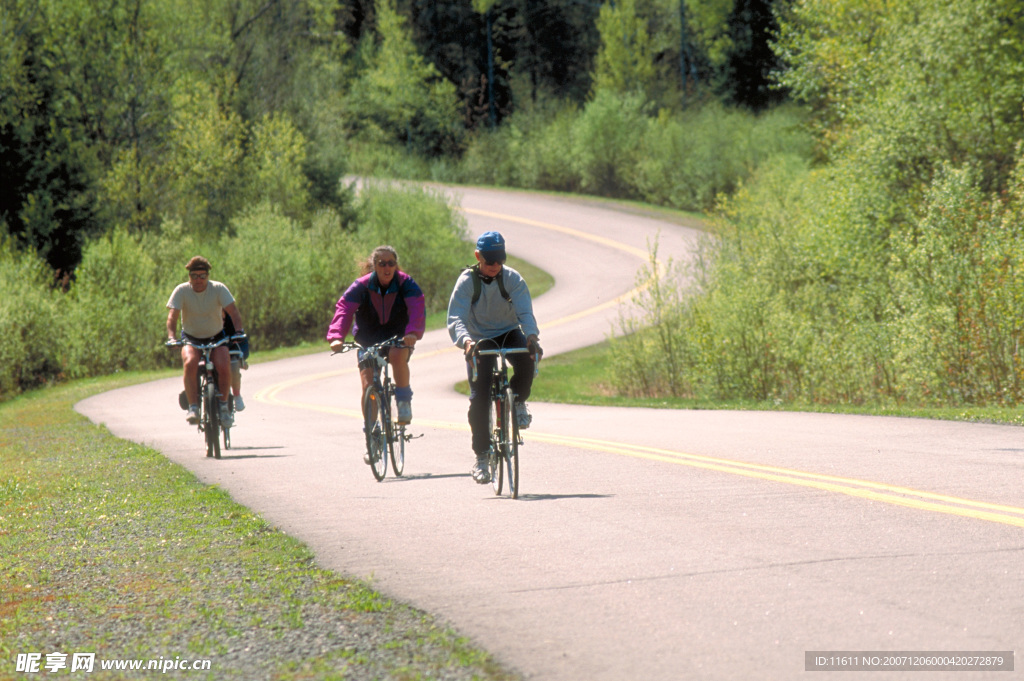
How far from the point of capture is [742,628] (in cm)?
530

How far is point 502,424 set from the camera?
30.7 ft

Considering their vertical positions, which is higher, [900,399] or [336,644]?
[336,644]

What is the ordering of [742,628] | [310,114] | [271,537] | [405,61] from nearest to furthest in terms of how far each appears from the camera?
[742,628] < [271,537] < [310,114] < [405,61]

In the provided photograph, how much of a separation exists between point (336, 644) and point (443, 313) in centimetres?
3853

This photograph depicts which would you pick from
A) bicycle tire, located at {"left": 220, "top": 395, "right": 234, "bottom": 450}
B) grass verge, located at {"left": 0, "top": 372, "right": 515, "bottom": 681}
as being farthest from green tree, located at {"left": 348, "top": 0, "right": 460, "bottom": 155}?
grass verge, located at {"left": 0, "top": 372, "right": 515, "bottom": 681}

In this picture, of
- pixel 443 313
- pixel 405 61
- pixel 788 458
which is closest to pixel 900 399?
pixel 788 458

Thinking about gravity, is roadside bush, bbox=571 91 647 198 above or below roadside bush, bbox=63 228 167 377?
above

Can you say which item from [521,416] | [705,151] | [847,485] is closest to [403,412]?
[521,416]

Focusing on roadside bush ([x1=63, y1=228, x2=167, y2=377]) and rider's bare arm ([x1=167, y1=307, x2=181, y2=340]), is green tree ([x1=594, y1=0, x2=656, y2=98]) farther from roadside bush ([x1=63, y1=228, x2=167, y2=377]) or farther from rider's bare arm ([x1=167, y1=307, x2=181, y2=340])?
rider's bare arm ([x1=167, y1=307, x2=181, y2=340])

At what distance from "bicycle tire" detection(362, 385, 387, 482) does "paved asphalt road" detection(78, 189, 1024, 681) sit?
0.96ft

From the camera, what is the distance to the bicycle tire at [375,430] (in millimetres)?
11031

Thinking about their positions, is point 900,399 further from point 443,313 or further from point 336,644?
point 443,313

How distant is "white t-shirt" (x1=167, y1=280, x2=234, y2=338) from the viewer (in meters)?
13.6

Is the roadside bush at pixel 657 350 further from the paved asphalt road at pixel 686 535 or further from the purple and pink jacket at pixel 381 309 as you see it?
the purple and pink jacket at pixel 381 309
